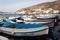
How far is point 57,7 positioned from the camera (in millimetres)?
137000

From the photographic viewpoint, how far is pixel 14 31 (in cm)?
1325

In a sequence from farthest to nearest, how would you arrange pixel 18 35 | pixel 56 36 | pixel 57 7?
pixel 57 7
pixel 56 36
pixel 18 35

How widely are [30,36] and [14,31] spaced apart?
1.23 metres

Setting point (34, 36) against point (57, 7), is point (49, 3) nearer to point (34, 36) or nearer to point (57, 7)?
point (57, 7)

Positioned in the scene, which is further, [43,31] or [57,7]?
[57,7]

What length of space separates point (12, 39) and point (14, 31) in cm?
60

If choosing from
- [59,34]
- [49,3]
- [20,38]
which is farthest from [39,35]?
[49,3]

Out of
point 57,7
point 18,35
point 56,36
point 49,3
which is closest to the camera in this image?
point 18,35

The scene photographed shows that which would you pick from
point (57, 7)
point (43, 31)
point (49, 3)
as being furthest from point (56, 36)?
point (49, 3)

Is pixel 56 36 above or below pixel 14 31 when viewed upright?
below

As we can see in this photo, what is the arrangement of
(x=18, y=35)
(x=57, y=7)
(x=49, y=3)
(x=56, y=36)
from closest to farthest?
1. (x=18, y=35)
2. (x=56, y=36)
3. (x=57, y=7)
4. (x=49, y=3)

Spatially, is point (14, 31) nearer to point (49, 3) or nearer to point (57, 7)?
point (57, 7)

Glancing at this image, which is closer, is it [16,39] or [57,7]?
[16,39]

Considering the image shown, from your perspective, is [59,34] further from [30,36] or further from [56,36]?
[30,36]
